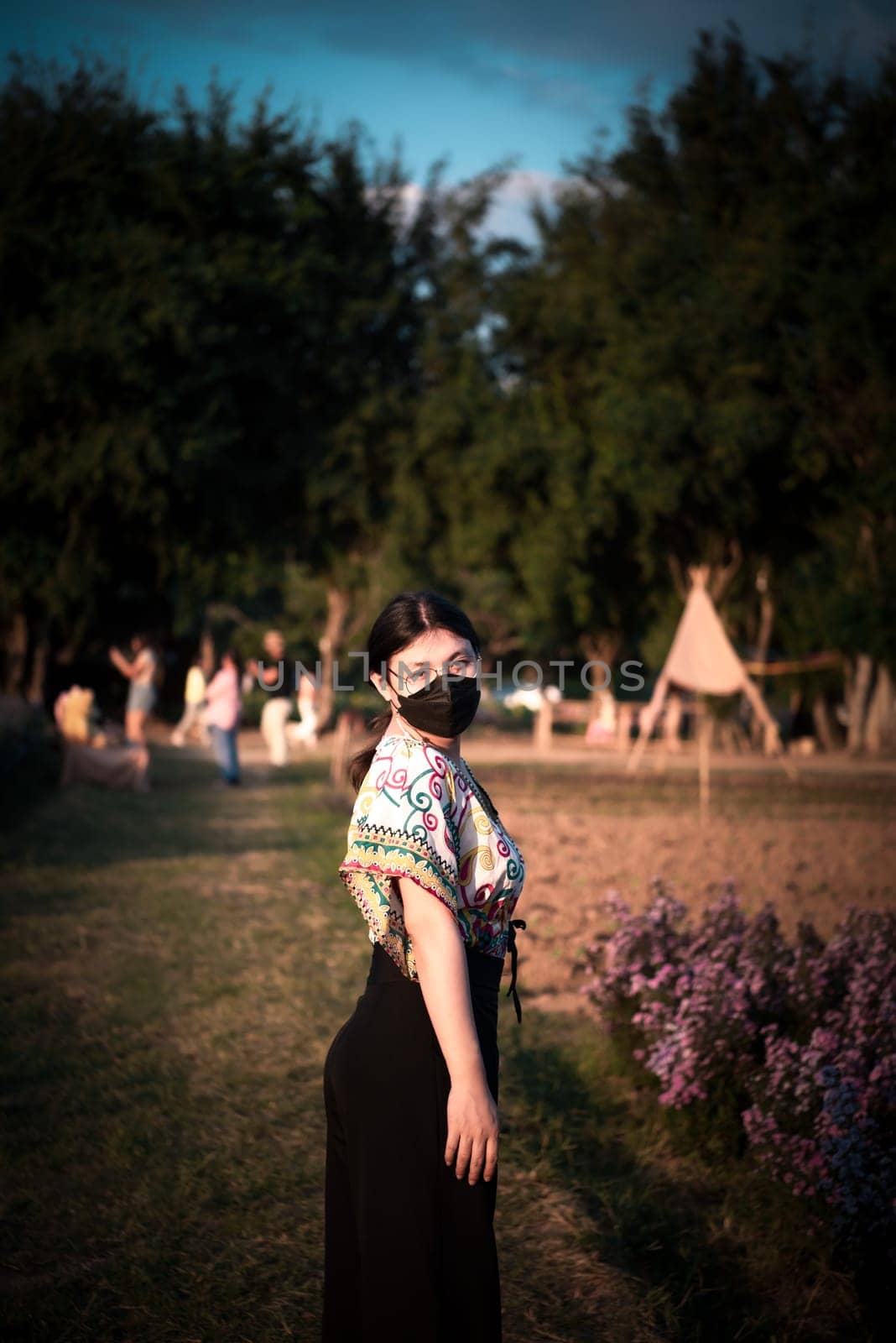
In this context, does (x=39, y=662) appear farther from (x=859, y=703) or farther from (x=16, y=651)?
(x=859, y=703)

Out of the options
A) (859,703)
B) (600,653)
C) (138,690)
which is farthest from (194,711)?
(600,653)

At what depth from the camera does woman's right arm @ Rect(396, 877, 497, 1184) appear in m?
2.54

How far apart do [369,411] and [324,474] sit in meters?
1.80

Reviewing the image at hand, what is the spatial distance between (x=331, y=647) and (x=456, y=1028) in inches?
1302

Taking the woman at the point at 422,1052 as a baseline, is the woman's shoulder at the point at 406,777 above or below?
above

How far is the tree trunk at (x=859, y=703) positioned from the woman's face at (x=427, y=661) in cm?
3239

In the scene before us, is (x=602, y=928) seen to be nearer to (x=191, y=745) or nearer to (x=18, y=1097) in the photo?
(x=18, y=1097)

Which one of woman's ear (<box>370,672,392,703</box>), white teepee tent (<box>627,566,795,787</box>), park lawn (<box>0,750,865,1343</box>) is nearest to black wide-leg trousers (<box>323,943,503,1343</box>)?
woman's ear (<box>370,672,392,703</box>)

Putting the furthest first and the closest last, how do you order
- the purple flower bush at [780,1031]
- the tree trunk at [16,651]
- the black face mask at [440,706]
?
the tree trunk at [16,651] < the purple flower bush at [780,1031] < the black face mask at [440,706]

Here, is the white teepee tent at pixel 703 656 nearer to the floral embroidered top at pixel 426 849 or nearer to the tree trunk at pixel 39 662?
the tree trunk at pixel 39 662

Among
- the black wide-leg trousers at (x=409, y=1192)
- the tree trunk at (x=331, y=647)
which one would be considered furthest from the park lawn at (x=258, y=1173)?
the tree trunk at (x=331, y=647)

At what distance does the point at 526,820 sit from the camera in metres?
15.1

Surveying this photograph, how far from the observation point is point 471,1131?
8.37 feet

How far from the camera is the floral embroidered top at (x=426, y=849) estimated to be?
263 centimetres
